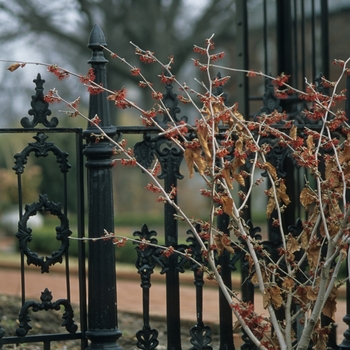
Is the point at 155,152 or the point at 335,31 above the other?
the point at 335,31

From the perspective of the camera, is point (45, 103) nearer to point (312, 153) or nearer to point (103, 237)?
point (103, 237)

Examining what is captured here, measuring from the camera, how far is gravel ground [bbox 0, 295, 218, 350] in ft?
16.1

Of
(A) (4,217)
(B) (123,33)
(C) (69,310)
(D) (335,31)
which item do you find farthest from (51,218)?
(C) (69,310)

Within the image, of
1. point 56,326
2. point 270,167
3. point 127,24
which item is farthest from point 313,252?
point 127,24

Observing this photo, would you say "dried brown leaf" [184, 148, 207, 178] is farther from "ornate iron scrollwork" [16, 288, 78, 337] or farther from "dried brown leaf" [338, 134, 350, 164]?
"ornate iron scrollwork" [16, 288, 78, 337]

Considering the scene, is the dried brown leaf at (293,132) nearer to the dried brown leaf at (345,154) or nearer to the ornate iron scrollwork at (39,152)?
the dried brown leaf at (345,154)

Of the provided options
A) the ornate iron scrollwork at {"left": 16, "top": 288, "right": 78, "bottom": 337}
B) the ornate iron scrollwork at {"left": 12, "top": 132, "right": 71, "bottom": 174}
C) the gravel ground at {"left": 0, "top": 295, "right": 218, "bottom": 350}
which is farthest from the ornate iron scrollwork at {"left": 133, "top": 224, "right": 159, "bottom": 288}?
the gravel ground at {"left": 0, "top": 295, "right": 218, "bottom": 350}

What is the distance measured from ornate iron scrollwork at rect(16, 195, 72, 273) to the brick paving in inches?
89.4

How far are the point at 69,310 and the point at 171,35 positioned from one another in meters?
19.2

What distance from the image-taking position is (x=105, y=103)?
346 cm

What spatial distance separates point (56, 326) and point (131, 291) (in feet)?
12.7

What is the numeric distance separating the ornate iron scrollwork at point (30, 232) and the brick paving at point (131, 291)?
227cm

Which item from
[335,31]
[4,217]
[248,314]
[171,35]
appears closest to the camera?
[248,314]

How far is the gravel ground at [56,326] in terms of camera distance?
4902 millimetres
